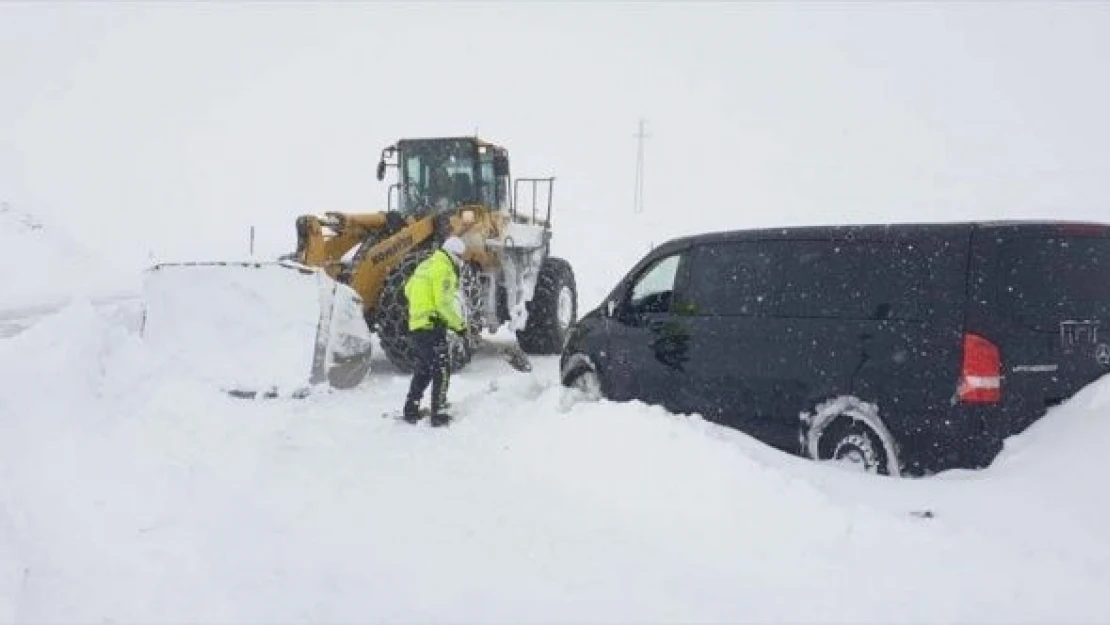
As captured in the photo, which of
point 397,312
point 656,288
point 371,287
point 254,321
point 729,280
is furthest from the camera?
point 371,287

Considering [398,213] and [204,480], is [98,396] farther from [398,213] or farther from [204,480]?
[398,213]

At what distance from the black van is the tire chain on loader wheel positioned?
4.14 metres

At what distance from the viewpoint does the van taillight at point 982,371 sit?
5.61 meters

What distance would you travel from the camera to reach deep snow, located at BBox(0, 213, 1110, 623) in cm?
459

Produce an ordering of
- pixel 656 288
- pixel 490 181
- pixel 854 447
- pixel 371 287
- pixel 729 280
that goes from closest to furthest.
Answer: pixel 854 447 < pixel 729 280 < pixel 656 288 < pixel 371 287 < pixel 490 181

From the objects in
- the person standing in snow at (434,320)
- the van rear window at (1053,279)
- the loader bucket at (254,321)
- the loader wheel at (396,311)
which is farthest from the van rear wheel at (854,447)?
the loader wheel at (396,311)

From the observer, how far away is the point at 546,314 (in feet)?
44.9

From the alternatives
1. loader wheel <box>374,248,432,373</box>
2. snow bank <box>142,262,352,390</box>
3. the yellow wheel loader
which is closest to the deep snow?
snow bank <box>142,262,352,390</box>

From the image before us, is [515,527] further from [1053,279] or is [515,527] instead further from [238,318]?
[238,318]

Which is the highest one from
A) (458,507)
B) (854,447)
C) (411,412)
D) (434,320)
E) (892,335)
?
(892,335)

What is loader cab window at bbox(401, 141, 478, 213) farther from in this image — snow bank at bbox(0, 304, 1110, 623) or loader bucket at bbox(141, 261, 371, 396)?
snow bank at bbox(0, 304, 1110, 623)

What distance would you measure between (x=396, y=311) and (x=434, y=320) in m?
2.32

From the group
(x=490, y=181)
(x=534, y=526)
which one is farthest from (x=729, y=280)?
(x=490, y=181)

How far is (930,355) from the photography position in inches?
230
